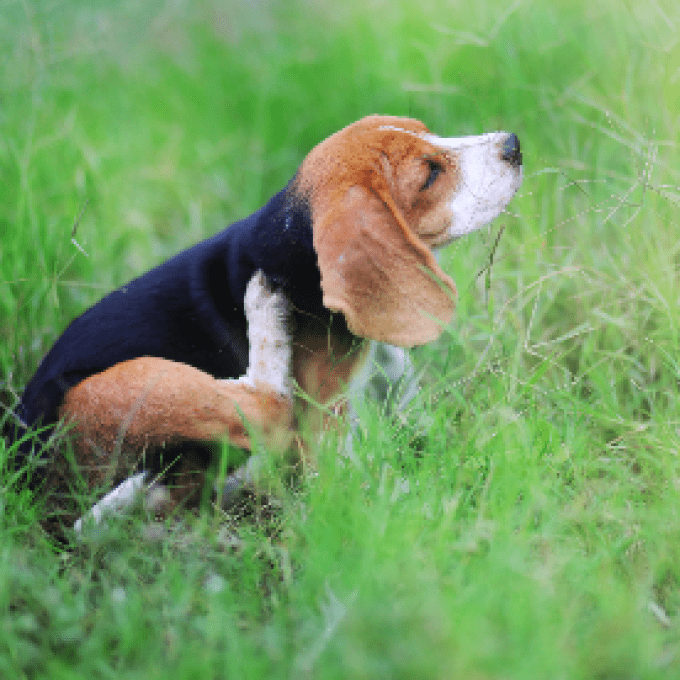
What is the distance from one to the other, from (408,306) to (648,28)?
96.5 inches

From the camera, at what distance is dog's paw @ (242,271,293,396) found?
2.34 metres

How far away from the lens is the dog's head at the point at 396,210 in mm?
2164

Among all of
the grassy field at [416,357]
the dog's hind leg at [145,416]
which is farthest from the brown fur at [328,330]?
the grassy field at [416,357]

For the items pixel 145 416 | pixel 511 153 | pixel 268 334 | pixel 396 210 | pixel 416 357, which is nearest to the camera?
pixel 145 416

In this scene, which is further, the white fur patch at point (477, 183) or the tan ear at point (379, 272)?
the white fur patch at point (477, 183)

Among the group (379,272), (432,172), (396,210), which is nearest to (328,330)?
(379,272)

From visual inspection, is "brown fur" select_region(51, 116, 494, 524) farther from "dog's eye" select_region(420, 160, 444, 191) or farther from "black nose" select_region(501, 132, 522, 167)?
"black nose" select_region(501, 132, 522, 167)

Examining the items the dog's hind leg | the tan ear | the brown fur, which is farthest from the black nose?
the dog's hind leg

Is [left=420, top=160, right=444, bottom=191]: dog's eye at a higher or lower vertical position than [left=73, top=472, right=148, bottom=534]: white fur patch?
higher

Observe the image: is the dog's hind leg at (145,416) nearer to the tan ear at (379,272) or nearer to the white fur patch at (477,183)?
the tan ear at (379,272)

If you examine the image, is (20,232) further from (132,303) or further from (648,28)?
A: (648,28)

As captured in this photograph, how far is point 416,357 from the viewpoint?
316 cm

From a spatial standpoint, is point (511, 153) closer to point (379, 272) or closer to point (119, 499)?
point (379, 272)

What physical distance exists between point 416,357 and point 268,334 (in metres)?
0.99
